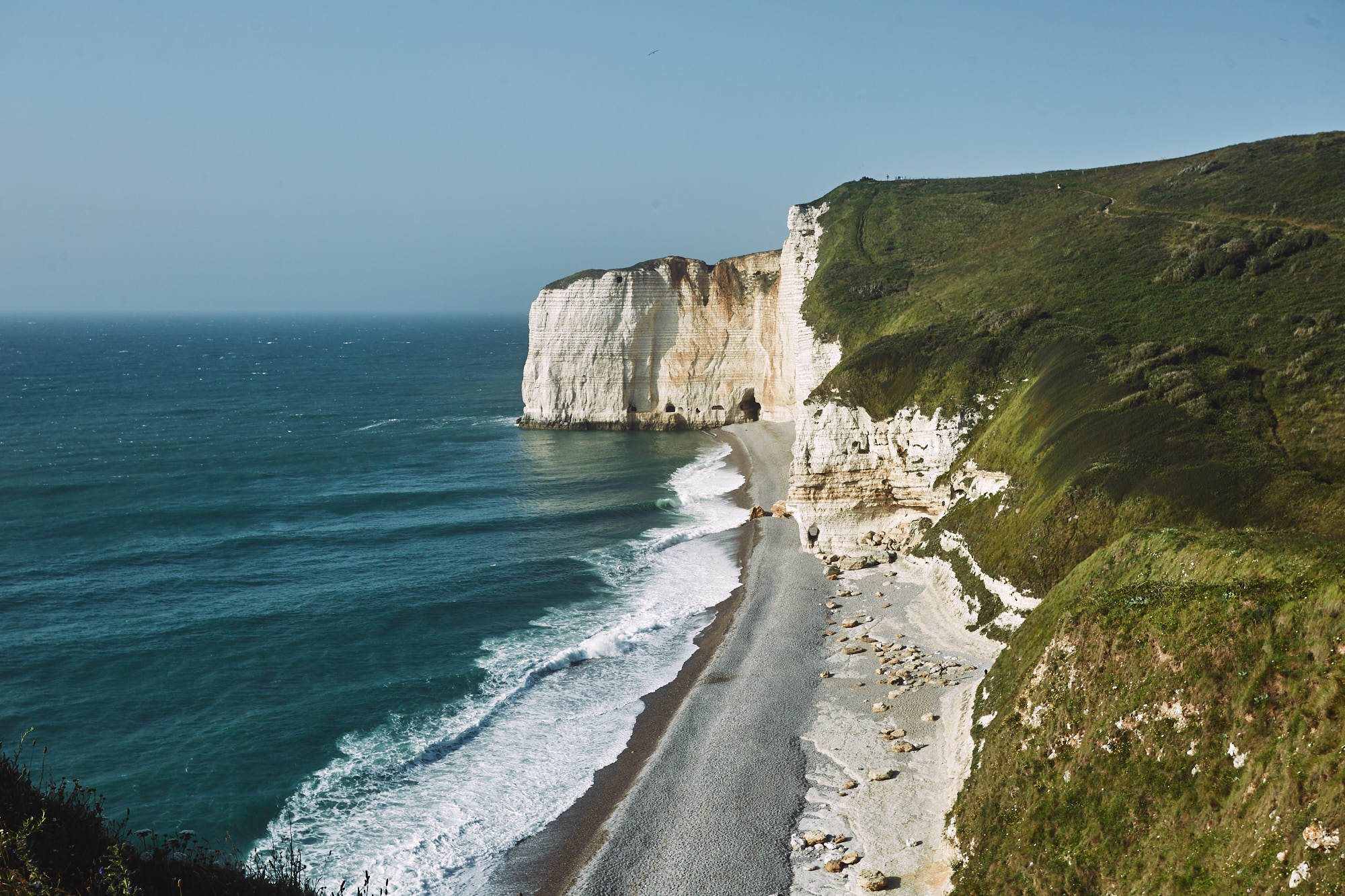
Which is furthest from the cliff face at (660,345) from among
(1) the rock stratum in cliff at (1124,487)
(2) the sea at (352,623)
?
(1) the rock stratum in cliff at (1124,487)

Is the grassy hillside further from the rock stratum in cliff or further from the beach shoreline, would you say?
the beach shoreline

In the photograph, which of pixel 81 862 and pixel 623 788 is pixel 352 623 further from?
pixel 81 862

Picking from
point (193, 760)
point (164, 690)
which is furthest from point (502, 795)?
point (164, 690)

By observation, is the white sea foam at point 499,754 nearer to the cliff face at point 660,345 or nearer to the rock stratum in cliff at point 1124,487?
the rock stratum in cliff at point 1124,487

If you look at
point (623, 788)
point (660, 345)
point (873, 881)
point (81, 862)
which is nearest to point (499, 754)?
point (623, 788)

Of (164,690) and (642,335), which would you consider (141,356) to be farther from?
(164,690)
